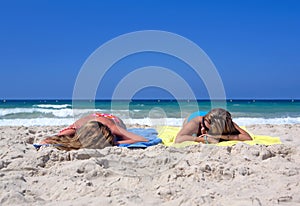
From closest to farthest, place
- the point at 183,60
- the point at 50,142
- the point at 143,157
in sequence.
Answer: the point at 143,157 < the point at 50,142 < the point at 183,60

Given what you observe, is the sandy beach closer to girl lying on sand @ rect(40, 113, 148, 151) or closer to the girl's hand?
girl lying on sand @ rect(40, 113, 148, 151)

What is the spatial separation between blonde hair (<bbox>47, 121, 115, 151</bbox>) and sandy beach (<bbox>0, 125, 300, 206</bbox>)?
0.63 metres

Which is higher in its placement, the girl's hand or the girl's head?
the girl's head

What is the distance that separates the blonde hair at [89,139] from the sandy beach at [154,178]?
2.06 ft

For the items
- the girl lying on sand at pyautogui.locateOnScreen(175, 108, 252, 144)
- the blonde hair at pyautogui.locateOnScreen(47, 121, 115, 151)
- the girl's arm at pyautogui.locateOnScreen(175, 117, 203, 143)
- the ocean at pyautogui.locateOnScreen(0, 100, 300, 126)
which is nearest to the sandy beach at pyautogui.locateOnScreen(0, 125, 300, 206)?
the blonde hair at pyautogui.locateOnScreen(47, 121, 115, 151)

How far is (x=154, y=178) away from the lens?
2.56m

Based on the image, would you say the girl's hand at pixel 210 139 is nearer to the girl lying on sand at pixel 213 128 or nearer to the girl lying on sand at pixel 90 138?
the girl lying on sand at pixel 213 128

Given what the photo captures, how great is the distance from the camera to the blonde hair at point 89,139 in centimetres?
401

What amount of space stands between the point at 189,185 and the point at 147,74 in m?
3.39

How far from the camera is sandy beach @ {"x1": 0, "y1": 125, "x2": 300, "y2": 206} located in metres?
2.11

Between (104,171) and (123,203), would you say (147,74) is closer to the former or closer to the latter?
(104,171)

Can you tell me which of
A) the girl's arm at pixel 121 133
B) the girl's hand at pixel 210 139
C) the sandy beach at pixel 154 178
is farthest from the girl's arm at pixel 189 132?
the sandy beach at pixel 154 178

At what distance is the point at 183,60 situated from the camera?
4.84 m

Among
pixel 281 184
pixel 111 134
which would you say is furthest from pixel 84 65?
pixel 281 184
